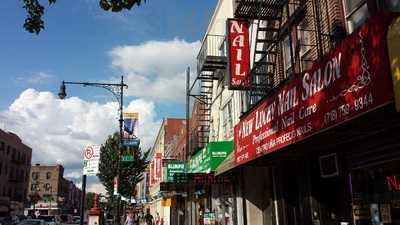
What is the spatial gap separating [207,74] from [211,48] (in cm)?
131

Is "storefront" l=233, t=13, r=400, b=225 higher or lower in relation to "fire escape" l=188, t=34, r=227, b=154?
lower

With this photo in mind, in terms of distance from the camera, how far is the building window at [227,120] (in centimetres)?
2047

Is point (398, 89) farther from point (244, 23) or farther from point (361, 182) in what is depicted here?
point (244, 23)

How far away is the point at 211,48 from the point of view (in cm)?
2366

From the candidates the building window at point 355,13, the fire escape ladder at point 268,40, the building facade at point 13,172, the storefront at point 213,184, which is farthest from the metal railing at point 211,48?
the building facade at point 13,172

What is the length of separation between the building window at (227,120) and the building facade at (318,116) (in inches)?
22.0

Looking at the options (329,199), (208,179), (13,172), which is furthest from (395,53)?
(13,172)

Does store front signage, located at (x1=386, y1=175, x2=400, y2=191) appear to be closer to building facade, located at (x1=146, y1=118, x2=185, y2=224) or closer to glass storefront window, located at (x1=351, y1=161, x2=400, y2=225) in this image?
glass storefront window, located at (x1=351, y1=161, x2=400, y2=225)

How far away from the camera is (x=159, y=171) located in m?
45.9

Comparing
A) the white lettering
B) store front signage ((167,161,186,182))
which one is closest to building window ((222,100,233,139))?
the white lettering

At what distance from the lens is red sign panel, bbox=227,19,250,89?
625 inches

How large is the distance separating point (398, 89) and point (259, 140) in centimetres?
584

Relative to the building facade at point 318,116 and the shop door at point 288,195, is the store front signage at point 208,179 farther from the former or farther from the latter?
the shop door at point 288,195

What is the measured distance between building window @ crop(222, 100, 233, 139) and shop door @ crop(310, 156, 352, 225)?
8.21 meters
